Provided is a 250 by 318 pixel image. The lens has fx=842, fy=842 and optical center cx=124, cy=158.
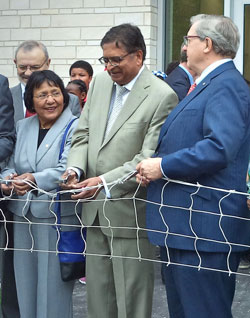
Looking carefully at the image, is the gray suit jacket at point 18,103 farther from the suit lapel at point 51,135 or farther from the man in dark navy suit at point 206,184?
the man in dark navy suit at point 206,184

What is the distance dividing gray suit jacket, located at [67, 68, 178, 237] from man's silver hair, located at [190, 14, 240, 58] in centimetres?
64

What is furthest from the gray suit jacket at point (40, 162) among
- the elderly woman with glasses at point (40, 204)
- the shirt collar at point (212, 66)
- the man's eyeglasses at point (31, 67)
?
the shirt collar at point (212, 66)

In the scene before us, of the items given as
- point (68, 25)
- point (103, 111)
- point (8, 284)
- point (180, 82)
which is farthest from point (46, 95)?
point (68, 25)

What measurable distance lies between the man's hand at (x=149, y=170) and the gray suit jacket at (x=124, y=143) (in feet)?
1.17

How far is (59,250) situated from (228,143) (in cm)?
155

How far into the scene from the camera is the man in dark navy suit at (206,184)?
4.58 m

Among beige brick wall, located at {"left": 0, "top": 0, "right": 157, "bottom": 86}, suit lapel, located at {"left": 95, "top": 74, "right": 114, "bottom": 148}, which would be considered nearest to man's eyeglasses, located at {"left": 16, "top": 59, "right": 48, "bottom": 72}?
suit lapel, located at {"left": 95, "top": 74, "right": 114, "bottom": 148}

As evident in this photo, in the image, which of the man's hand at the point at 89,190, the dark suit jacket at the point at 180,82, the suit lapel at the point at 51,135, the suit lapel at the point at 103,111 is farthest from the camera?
the dark suit jacket at the point at 180,82

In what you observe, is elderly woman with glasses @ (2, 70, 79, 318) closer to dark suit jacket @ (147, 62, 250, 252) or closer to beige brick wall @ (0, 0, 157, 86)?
dark suit jacket @ (147, 62, 250, 252)

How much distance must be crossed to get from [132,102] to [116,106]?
6.2 inches

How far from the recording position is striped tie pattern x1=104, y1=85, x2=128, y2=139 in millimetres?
5324

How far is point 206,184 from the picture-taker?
4.64 metres

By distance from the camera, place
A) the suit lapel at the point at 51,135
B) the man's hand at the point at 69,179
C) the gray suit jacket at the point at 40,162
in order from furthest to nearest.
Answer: the suit lapel at the point at 51,135, the gray suit jacket at the point at 40,162, the man's hand at the point at 69,179

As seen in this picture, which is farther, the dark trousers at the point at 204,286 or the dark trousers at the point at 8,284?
the dark trousers at the point at 8,284
